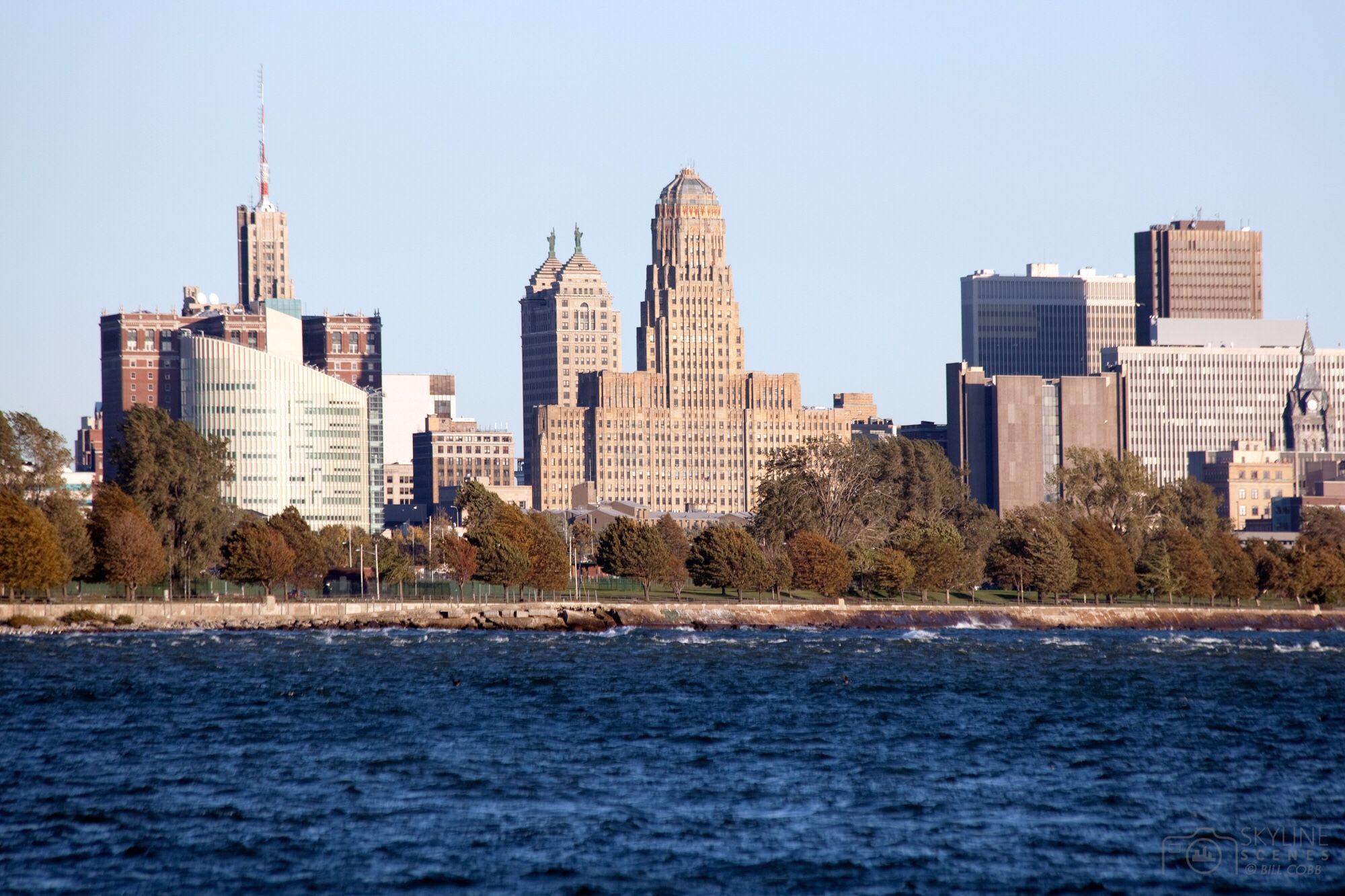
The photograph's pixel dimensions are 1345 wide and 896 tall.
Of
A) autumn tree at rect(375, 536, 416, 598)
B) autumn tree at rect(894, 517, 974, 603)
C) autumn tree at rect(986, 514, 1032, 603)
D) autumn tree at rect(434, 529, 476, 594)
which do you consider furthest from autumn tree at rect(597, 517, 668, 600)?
autumn tree at rect(986, 514, 1032, 603)

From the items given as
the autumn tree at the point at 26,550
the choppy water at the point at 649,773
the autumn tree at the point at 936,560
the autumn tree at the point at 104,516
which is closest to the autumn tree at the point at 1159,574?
the autumn tree at the point at 936,560

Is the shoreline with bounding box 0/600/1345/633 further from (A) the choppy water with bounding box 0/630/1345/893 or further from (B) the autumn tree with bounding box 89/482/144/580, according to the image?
(A) the choppy water with bounding box 0/630/1345/893

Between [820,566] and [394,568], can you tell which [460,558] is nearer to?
[394,568]

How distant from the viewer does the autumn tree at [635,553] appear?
588 feet

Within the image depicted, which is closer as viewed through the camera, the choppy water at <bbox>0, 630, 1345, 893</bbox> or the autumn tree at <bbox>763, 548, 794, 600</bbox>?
the choppy water at <bbox>0, 630, 1345, 893</bbox>

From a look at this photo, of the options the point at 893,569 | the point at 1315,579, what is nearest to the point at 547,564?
the point at 893,569

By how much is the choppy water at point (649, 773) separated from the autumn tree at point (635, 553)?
5292 centimetres

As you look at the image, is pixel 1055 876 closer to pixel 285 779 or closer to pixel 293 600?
pixel 285 779

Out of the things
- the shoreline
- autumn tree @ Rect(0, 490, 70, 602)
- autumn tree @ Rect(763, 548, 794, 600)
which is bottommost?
the shoreline

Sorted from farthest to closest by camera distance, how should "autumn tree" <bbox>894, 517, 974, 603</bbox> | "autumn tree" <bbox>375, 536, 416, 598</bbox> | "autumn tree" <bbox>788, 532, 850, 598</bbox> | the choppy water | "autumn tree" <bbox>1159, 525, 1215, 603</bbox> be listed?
"autumn tree" <bbox>1159, 525, 1215, 603</bbox>
"autumn tree" <bbox>894, 517, 974, 603</bbox>
"autumn tree" <bbox>788, 532, 850, 598</bbox>
"autumn tree" <bbox>375, 536, 416, 598</bbox>
the choppy water

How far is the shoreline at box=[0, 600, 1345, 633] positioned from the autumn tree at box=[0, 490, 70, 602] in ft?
10.9

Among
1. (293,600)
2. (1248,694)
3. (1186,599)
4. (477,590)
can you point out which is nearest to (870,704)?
(1248,694)

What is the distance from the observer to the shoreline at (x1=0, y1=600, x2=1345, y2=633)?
154 metres

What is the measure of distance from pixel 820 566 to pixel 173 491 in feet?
186
